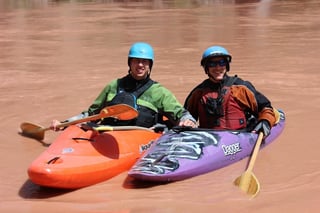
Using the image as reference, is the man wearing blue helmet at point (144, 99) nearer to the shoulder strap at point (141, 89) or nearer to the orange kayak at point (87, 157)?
the shoulder strap at point (141, 89)

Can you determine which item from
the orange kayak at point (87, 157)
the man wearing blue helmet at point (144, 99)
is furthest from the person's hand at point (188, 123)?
the orange kayak at point (87, 157)

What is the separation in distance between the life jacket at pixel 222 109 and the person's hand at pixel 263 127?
17 centimetres

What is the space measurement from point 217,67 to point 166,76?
15.4 ft

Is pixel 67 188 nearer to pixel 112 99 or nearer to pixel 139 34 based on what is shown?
pixel 112 99

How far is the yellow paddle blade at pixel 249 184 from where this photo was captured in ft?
15.6

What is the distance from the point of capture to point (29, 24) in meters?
19.3

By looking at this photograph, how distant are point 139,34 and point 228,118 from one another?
34.8 ft

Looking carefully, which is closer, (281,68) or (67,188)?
(67,188)

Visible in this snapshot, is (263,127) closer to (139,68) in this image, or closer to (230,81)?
(230,81)

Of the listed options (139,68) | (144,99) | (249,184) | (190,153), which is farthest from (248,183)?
(139,68)

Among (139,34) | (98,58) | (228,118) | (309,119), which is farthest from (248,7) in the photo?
(228,118)

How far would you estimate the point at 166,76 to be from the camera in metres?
10.2

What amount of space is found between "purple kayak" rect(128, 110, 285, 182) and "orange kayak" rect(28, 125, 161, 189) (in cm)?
16

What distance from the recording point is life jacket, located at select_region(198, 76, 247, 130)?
18.7 feet
